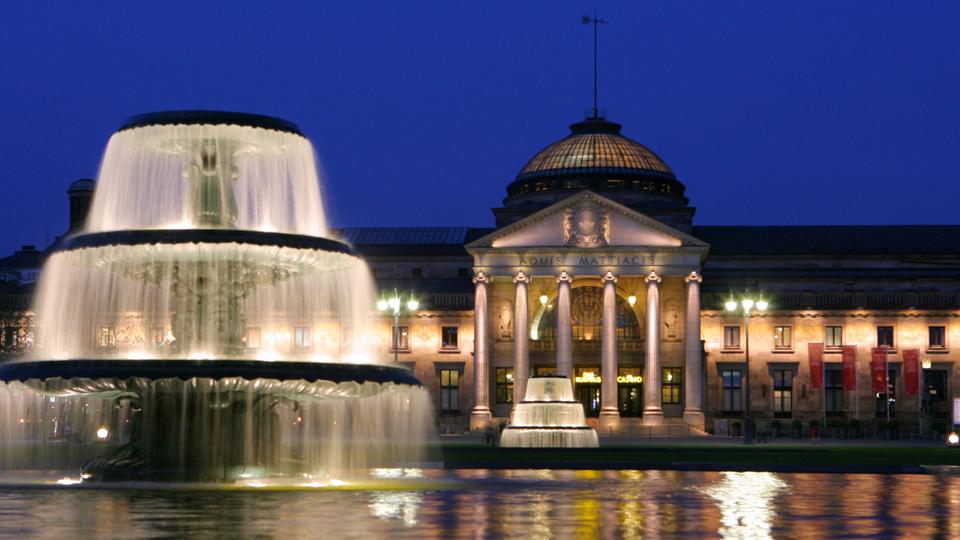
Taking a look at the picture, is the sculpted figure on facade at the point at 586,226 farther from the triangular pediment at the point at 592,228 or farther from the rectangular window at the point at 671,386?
the rectangular window at the point at 671,386

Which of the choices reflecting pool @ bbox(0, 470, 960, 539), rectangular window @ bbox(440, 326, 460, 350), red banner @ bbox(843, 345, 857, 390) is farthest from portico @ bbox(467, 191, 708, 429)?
reflecting pool @ bbox(0, 470, 960, 539)

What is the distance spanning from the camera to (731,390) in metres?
101

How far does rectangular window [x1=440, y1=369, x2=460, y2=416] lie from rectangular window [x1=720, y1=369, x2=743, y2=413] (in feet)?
57.5

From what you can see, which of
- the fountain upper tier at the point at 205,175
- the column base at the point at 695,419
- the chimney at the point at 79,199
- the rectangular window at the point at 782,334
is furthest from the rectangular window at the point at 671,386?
the fountain upper tier at the point at 205,175

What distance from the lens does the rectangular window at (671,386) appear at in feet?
327

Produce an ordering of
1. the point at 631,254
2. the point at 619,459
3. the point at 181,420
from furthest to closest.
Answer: the point at 631,254 < the point at 619,459 < the point at 181,420

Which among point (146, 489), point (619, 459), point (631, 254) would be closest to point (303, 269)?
point (146, 489)

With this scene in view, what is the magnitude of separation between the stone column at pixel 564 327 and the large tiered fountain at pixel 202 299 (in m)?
63.0

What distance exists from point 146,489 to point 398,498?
4721 mm

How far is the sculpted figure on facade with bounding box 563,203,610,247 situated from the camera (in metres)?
95.8

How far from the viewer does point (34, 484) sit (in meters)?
29.7

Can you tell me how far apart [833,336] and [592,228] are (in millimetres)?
18271

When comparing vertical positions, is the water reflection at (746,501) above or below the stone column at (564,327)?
below

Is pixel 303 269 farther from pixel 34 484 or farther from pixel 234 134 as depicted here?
pixel 34 484
